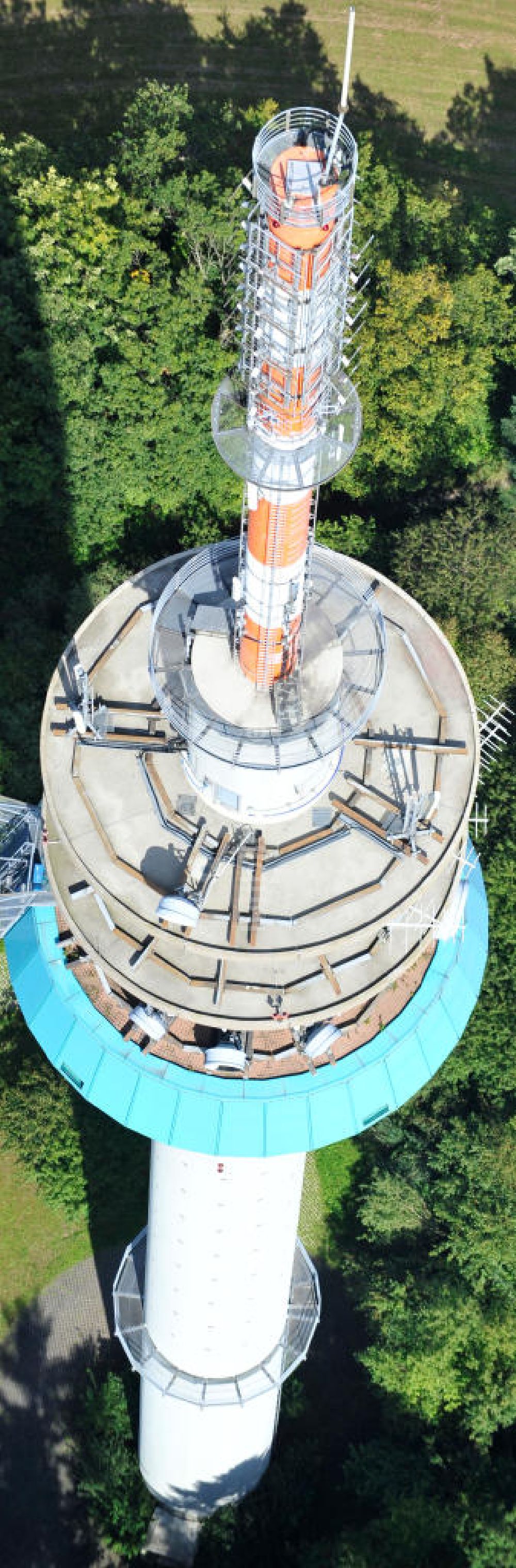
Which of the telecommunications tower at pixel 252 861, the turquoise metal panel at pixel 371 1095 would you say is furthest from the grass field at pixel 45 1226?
the turquoise metal panel at pixel 371 1095

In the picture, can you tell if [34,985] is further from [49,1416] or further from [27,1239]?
[49,1416]

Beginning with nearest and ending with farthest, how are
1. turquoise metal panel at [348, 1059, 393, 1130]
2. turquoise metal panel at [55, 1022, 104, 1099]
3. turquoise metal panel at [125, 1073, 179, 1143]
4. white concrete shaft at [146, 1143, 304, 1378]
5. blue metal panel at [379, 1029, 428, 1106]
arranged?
turquoise metal panel at [125, 1073, 179, 1143]
turquoise metal panel at [348, 1059, 393, 1130]
turquoise metal panel at [55, 1022, 104, 1099]
blue metal panel at [379, 1029, 428, 1106]
white concrete shaft at [146, 1143, 304, 1378]

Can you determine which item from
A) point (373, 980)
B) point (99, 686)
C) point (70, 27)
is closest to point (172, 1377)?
point (373, 980)

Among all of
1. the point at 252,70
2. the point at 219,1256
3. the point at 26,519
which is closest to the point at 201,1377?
the point at 219,1256

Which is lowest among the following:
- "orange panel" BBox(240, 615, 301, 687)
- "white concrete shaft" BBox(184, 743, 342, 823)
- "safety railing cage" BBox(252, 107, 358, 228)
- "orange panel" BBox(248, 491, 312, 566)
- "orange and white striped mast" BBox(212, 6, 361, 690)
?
"white concrete shaft" BBox(184, 743, 342, 823)

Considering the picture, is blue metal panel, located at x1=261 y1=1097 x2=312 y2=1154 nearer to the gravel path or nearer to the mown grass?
the mown grass

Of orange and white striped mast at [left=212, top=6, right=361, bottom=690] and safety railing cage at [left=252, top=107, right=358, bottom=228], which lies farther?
orange and white striped mast at [left=212, top=6, right=361, bottom=690]

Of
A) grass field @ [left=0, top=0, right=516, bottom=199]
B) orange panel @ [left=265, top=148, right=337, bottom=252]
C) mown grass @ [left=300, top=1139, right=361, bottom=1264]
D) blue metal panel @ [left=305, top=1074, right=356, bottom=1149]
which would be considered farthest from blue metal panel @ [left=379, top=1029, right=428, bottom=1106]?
grass field @ [left=0, top=0, right=516, bottom=199]
